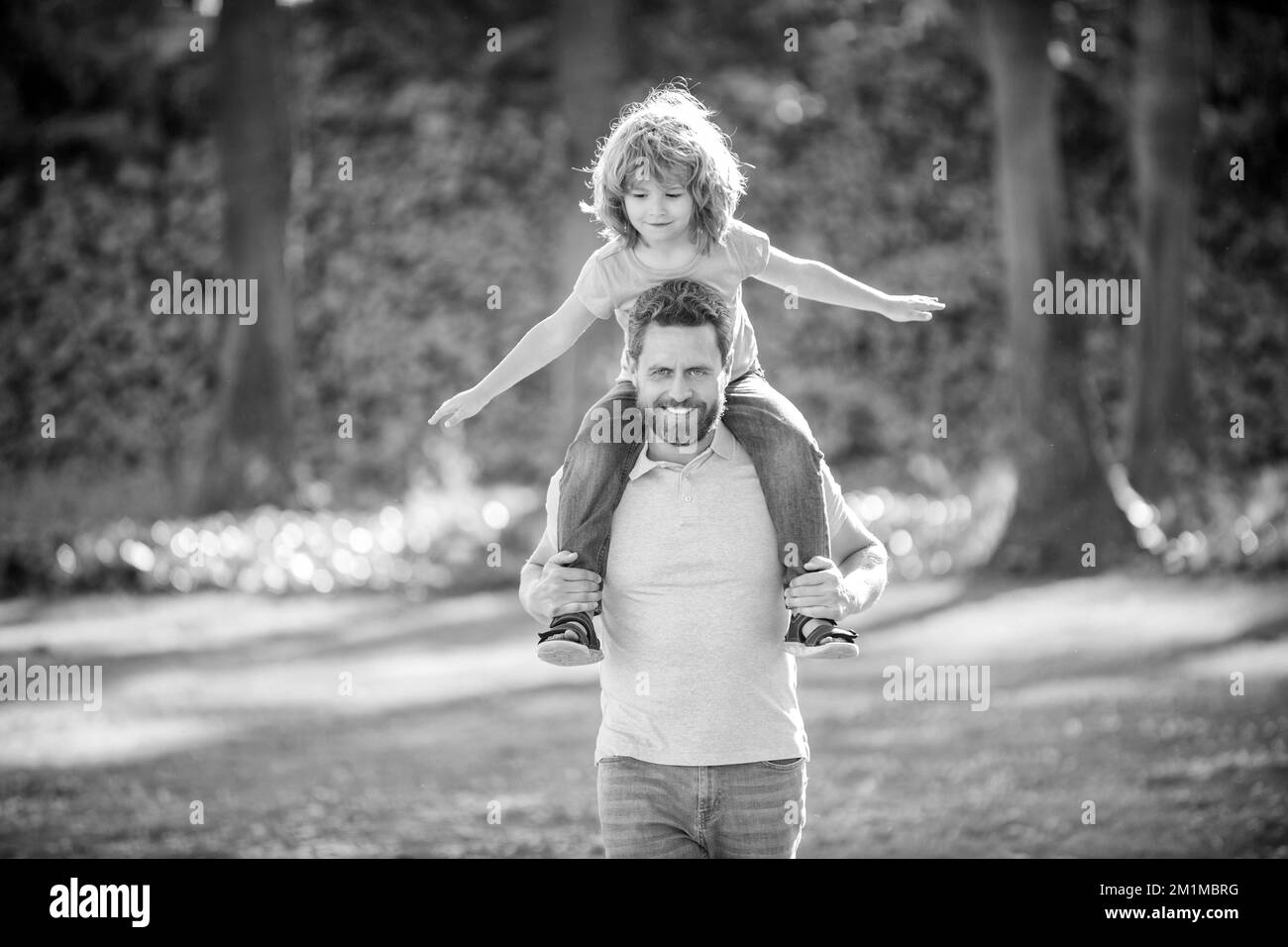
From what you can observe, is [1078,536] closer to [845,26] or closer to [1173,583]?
[1173,583]

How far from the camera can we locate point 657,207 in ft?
8.61

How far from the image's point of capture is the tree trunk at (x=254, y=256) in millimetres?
9086

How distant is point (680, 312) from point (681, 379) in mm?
110

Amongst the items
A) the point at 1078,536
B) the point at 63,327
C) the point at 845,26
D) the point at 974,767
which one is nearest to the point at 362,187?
the point at 63,327

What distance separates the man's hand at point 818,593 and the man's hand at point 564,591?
1.04ft

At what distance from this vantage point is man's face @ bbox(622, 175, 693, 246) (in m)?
2.61

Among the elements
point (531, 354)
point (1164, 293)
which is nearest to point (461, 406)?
point (531, 354)

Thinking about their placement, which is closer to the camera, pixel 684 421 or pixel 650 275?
pixel 684 421

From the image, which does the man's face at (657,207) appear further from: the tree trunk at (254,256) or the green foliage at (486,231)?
the green foliage at (486,231)

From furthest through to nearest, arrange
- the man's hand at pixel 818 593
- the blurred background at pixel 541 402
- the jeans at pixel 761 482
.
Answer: the blurred background at pixel 541 402 < the jeans at pixel 761 482 < the man's hand at pixel 818 593

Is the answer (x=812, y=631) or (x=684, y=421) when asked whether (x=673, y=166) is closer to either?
(x=684, y=421)

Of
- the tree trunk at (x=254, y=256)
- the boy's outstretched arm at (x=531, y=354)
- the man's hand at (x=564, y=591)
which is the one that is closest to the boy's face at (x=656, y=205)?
the boy's outstretched arm at (x=531, y=354)

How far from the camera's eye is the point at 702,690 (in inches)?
93.7

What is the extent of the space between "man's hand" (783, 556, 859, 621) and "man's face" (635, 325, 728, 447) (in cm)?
29
